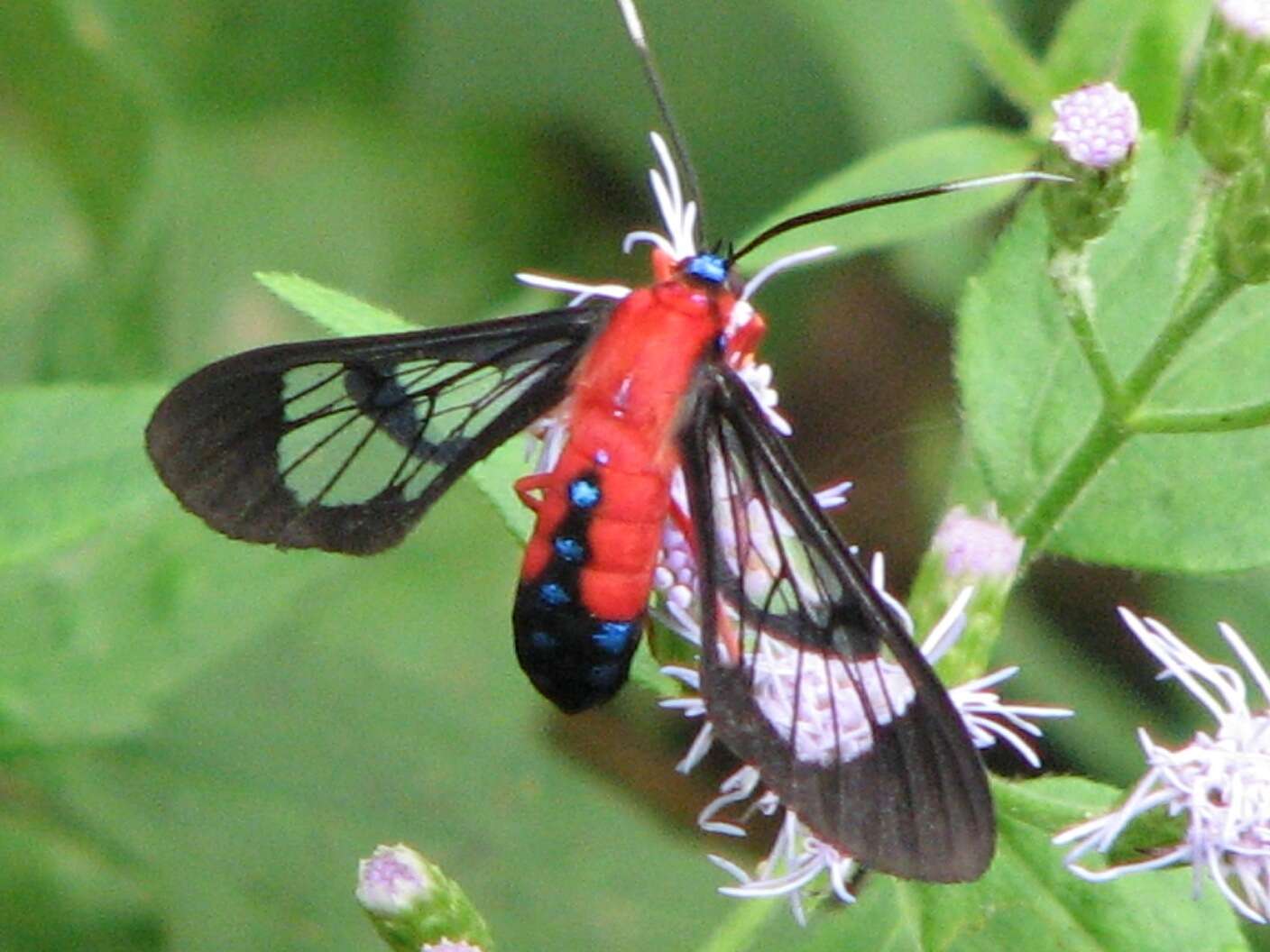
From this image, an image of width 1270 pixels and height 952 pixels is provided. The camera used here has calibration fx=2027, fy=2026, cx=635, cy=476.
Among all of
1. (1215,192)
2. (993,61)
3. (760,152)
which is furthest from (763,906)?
(760,152)

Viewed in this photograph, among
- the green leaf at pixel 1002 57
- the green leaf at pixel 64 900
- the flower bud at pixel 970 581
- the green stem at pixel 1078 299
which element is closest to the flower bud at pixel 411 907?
the flower bud at pixel 970 581

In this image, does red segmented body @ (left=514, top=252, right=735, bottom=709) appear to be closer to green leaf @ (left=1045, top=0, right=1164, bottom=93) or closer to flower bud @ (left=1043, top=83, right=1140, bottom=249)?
flower bud @ (left=1043, top=83, right=1140, bottom=249)

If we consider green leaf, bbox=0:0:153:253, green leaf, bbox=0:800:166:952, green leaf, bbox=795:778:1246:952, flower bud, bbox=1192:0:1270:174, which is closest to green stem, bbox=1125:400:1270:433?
flower bud, bbox=1192:0:1270:174

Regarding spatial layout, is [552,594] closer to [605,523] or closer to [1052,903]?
[605,523]

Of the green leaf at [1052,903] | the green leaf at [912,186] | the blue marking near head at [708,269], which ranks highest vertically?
the blue marking near head at [708,269]

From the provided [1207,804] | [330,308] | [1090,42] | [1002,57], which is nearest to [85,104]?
[330,308]

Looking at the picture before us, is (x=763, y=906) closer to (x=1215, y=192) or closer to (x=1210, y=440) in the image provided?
(x=1210, y=440)

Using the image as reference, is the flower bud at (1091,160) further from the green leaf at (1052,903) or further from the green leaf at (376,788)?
the green leaf at (376,788)

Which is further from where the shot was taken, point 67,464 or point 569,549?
point 67,464
